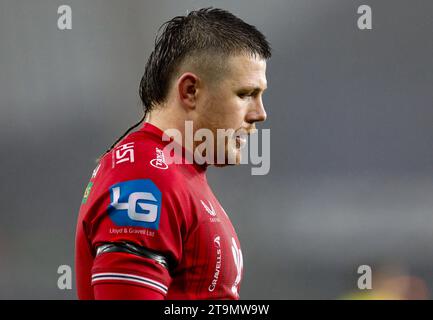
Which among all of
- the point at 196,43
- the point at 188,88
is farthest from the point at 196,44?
the point at 188,88

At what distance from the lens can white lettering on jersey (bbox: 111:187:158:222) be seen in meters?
1.51

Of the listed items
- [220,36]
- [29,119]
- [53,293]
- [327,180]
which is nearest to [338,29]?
[327,180]

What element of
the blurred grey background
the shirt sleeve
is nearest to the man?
the shirt sleeve

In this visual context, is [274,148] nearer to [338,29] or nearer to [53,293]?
[338,29]

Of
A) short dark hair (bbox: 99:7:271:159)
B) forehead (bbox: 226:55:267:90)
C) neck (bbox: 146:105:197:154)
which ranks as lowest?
neck (bbox: 146:105:197:154)

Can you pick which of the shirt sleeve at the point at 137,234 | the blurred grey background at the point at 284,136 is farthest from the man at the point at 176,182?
the blurred grey background at the point at 284,136

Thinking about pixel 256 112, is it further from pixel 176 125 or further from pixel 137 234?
pixel 137 234

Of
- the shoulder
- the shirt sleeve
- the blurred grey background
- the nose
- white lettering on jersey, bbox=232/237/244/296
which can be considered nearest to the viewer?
the shirt sleeve

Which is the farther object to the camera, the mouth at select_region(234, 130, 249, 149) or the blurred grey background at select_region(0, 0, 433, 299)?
the blurred grey background at select_region(0, 0, 433, 299)

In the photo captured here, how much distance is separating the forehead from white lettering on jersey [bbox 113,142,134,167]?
309 millimetres

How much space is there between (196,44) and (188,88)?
0.39 feet

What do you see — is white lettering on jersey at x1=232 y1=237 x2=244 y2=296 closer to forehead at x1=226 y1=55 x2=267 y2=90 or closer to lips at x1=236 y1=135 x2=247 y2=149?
lips at x1=236 y1=135 x2=247 y2=149

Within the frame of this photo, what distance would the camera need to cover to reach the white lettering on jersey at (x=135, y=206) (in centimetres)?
151

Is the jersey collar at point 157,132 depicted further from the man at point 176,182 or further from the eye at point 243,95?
the eye at point 243,95
